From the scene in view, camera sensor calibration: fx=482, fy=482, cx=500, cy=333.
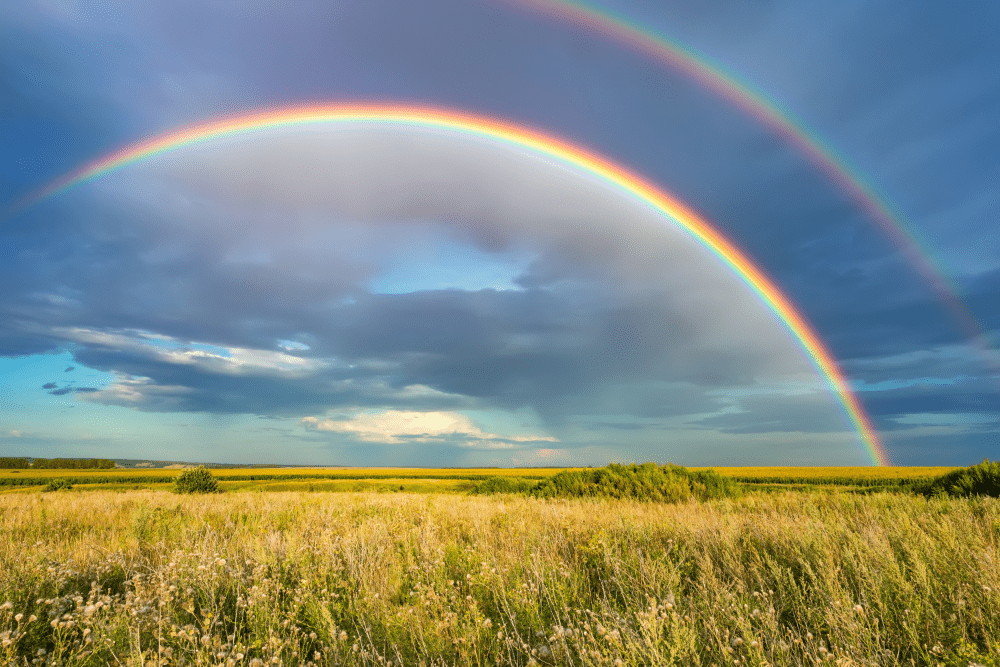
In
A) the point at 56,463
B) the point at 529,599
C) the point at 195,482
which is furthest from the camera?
the point at 56,463

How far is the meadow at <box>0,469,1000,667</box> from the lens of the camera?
3922 millimetres

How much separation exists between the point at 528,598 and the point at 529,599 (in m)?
0.07

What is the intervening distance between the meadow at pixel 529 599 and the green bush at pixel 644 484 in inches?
407

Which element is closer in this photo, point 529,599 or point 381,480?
point 529,599

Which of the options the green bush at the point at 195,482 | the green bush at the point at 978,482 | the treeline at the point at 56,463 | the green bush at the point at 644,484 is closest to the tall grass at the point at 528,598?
the green bush at the point at 644,484

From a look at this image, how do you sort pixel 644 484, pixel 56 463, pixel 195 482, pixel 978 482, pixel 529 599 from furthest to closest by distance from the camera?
pixel 56 463
pixel 195 482
pixel 644 484
pixel 978 482
pixel 529 599

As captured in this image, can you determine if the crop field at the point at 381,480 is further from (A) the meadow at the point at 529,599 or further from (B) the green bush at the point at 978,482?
(A) the meadow at the point at 529,599

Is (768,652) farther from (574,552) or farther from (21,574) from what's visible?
(21,574)

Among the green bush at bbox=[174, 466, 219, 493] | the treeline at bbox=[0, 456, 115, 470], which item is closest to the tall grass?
the green bush at bbox=[174, 466, 219, 493]

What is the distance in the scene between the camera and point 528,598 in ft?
17.0

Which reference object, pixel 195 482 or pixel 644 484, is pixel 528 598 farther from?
pixel 195 482

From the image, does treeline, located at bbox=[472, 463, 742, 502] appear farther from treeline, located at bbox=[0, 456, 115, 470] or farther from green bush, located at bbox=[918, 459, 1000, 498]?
treeline, located at bbox=[0, 456, 115, 470]

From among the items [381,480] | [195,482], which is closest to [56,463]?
[381,480]

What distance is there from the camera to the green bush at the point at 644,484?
757 inches
